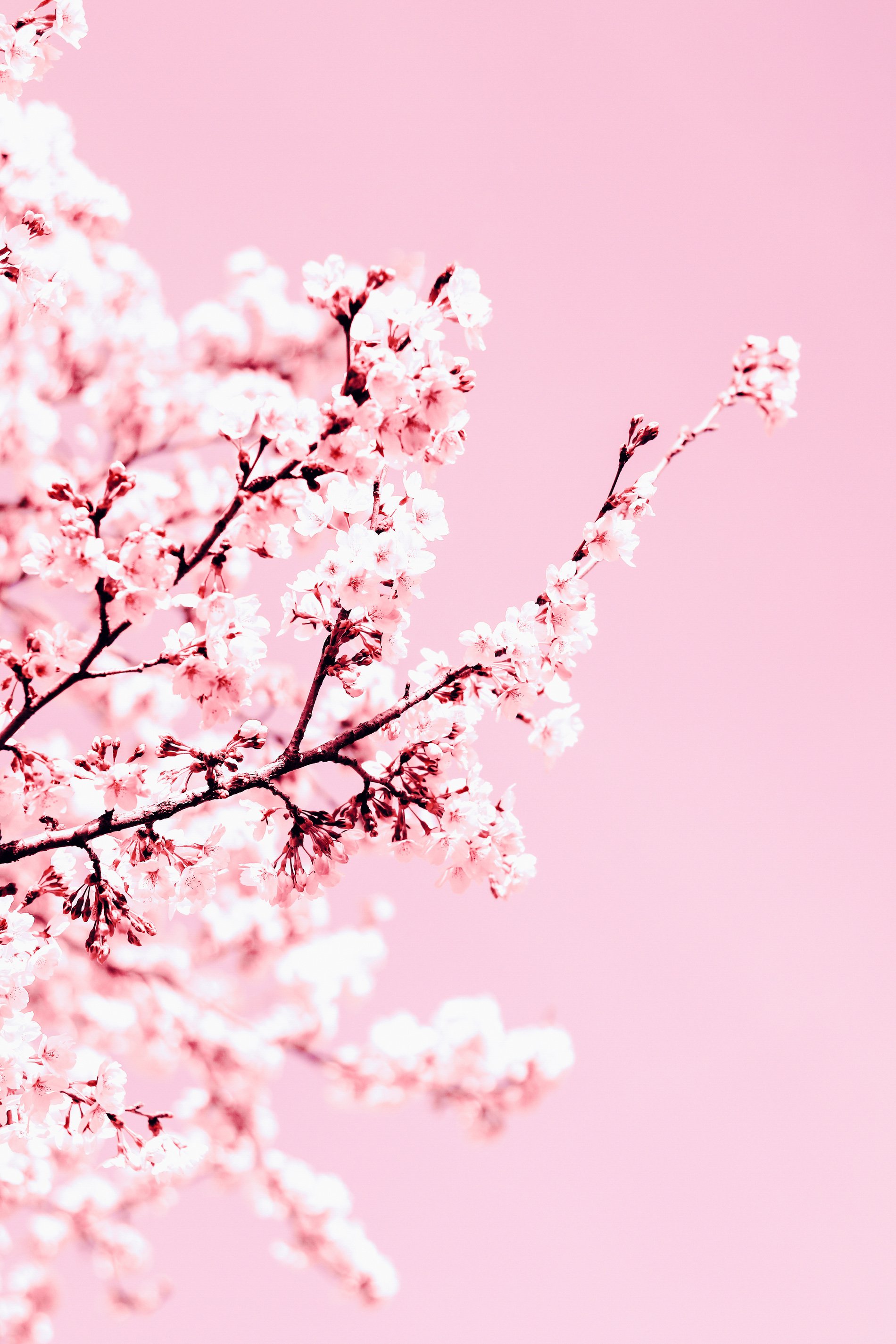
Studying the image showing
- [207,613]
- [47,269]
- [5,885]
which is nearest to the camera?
[207,613]

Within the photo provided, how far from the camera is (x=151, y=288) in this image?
24.2 ft

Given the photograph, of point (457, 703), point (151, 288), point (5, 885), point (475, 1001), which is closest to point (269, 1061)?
point (475, 1001)

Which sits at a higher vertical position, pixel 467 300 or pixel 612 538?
pixel 467 300

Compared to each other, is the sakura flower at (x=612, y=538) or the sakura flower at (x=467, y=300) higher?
the sakura flower at (x=467, y=300)

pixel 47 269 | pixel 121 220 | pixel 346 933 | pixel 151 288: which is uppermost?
pixel 151 288

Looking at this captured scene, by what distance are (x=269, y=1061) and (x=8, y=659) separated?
6135 millimetres

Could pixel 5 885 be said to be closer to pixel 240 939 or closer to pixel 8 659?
pixel 8 659

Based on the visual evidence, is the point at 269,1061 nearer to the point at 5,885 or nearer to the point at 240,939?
the point at 240,939

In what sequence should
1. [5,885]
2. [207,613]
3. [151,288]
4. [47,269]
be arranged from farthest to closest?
[151,288] < [47,269] < [5,885] < [207,613]

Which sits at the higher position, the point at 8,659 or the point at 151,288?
the point at 151,288

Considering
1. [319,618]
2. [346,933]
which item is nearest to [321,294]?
[319,618]

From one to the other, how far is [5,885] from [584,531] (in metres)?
2.39

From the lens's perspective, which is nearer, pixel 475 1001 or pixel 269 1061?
pixel 269 1061

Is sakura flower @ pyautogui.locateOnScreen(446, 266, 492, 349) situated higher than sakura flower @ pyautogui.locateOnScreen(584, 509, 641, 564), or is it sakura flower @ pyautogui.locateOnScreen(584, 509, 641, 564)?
sakura flower @ pyautogui.locateOnScreen(446, 266, 492, 349)
